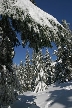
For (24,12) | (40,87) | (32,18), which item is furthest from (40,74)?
(24,12)

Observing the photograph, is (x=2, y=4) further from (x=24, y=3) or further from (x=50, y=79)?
(x=50, y=79)

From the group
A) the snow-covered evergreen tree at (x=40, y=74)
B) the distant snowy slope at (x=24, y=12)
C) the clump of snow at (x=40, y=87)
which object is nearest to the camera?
the distant snowy slope at (x=24, y=12)

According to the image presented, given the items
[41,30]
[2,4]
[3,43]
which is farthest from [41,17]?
[3,43]

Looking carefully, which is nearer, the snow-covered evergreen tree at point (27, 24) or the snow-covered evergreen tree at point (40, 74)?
→ the snow-covered evergreen tree at point (27, 24)

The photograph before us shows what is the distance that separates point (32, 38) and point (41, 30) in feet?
3.70

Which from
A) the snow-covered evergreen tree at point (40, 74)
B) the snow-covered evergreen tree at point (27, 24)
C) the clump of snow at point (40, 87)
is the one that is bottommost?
the snow-covered evergreen tree at point (27, 24)

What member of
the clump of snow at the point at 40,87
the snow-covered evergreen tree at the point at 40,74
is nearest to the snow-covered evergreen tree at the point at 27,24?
the snow-covered evergreen tree at the point at 40,74

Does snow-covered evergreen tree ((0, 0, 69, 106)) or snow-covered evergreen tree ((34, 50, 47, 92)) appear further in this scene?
snow-covered evergreen tree ((34, 50, 47, 92))

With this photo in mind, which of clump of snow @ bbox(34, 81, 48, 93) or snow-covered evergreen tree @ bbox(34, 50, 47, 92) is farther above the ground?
snow-covered evergreen tree @ bbox(34, 50, 47, 92)

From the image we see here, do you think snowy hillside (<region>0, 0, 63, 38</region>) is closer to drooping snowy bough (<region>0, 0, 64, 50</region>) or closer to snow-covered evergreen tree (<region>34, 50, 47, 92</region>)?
drooping snowy bough (<region>0, 0, 64, 50</region>)

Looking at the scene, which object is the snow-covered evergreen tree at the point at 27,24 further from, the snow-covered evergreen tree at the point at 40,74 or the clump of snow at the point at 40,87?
the clump of snow at the point at 40,87

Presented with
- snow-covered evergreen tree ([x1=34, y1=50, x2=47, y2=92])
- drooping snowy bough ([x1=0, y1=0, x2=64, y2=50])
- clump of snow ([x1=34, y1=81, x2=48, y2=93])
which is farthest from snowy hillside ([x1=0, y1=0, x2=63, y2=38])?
clump of snow ([x1=34, y1=81, x2=48, y2=93])

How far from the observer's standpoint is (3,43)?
688 centimetres

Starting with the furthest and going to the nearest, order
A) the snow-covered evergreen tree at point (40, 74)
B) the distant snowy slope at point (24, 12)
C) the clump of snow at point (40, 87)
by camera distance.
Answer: the snow-covered evergreen tree at point (40, 74) → the clump of snow at point (40, 87) → the distant snowy slope at point (24, 12)
